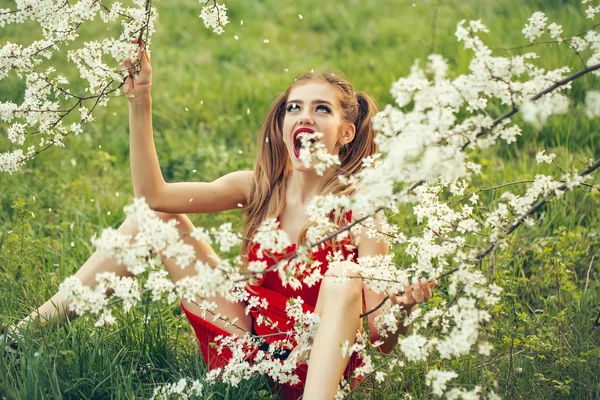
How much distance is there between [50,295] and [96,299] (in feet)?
3.95

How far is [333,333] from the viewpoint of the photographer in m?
2.20

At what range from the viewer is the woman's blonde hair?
2.84 metres

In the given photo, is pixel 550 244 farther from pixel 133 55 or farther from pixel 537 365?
pixel 133 55

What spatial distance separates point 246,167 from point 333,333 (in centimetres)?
221

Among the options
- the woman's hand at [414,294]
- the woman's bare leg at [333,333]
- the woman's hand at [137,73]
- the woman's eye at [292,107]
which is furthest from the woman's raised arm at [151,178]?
the woman's hand at [414,294]

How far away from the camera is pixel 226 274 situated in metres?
1.79

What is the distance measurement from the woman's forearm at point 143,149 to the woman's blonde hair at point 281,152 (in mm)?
429

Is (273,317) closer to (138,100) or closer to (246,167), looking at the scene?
(138,100)

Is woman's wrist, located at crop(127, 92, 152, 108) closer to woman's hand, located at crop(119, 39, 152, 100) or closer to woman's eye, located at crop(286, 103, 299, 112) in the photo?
woman's hand, located at crop(119, 39, 152, 100)

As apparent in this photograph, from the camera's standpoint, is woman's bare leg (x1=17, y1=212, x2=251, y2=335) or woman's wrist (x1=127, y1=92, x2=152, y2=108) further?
woman's bare leg (x1=17, y1=212, x2=251, y2=335)

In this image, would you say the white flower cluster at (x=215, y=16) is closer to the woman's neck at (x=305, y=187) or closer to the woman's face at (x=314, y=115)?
the woman's face at (x=314, y=115)

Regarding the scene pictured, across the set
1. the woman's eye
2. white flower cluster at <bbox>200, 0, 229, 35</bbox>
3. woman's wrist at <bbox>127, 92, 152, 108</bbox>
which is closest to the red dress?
the woman's eye

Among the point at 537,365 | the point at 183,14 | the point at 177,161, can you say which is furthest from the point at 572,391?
the point at 183,14

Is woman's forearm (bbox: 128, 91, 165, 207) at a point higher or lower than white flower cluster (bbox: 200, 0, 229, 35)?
lower
